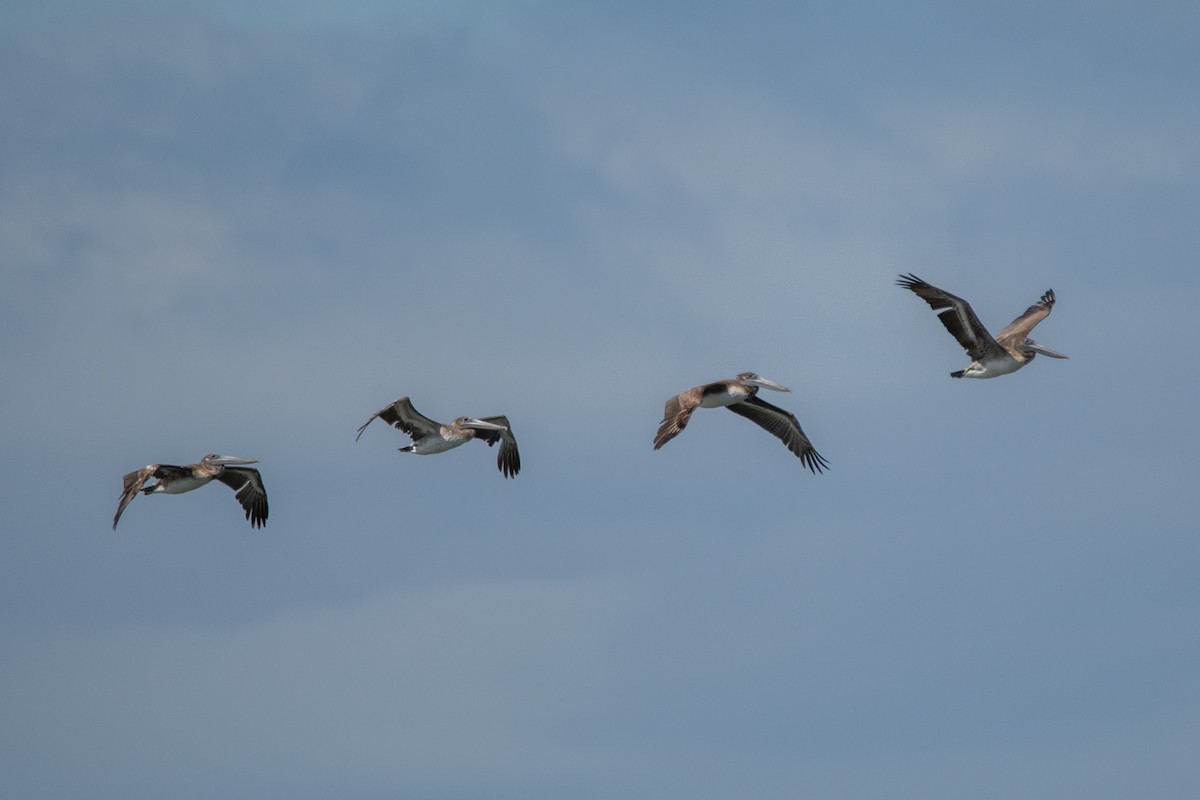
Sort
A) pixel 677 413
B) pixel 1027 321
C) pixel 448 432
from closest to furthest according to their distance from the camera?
pixel 677 413
pixel 448 432
pixel 1027 321

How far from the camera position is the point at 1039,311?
39.4 m

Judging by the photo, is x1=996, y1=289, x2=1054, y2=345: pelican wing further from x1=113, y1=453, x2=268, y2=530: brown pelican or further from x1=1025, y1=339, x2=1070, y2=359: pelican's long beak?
x1=113, y1=453, x2=268, y2=530: brown pelican

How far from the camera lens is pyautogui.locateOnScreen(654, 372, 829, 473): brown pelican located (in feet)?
107

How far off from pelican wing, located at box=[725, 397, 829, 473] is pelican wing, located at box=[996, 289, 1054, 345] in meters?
4.17

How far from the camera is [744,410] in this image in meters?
36.8

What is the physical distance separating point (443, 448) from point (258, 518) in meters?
4.53

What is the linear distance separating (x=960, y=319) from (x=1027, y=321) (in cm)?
582


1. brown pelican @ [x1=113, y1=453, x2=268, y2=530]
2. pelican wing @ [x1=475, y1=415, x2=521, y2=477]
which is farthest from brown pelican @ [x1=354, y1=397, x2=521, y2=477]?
brown pelican @ [x1=113, y1=453, x2=268, y2=530]

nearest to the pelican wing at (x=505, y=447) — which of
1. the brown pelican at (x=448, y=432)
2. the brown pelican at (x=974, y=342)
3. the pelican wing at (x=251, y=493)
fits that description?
the brown pelican at (x=448, y=432)

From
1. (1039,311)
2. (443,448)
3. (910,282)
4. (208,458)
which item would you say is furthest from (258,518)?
(1039,311)

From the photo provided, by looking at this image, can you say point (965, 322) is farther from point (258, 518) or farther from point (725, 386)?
point (258, 518)

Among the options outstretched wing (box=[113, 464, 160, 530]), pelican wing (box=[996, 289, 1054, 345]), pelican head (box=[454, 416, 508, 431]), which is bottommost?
outstretched wing (box=[113, 464, 160, 530])

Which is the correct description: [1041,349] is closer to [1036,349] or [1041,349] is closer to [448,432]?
[1036,349]

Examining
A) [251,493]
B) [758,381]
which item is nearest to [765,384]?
[758,381]
